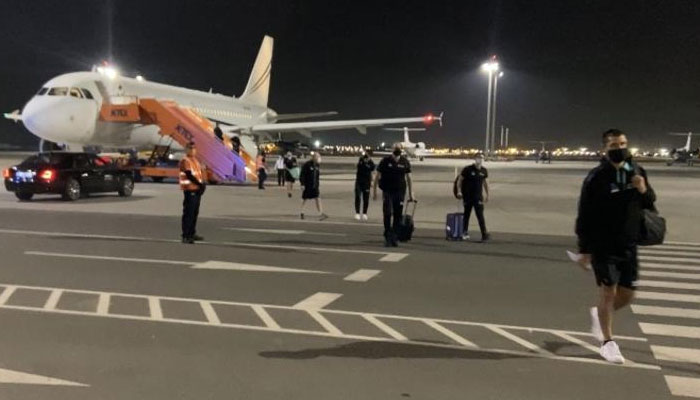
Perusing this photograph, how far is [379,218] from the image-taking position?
17250 millimetres

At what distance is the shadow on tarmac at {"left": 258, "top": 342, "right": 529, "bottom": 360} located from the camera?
568cm

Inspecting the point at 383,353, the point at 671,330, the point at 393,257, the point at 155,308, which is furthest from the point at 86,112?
the point at 671,330

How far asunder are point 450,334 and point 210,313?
2.56m

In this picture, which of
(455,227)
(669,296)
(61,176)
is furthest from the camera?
(61,176)

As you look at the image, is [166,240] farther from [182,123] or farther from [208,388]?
[182,123]

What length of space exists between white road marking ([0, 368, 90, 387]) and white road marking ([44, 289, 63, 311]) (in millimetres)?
2242

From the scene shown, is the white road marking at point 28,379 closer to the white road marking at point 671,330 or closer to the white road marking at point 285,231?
the white road marking at point 671,330

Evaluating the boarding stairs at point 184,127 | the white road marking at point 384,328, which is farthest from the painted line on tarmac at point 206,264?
the boarding stairs at point 184,127

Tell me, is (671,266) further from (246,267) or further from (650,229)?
(246,267)

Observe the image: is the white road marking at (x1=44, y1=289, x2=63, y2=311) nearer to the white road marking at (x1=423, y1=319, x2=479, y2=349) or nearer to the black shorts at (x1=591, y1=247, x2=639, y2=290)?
the white road marking at (x1=423, y1=319, x2=479, y2=349)

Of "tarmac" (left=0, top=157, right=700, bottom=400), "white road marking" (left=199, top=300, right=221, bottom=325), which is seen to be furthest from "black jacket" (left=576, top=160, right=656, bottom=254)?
"white road marking" (left=199, top=300, right=221, bottom=325)

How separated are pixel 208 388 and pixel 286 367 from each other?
Result: 720mm

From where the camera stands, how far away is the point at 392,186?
39.3 ft

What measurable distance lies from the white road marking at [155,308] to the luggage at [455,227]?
22.6 feet
